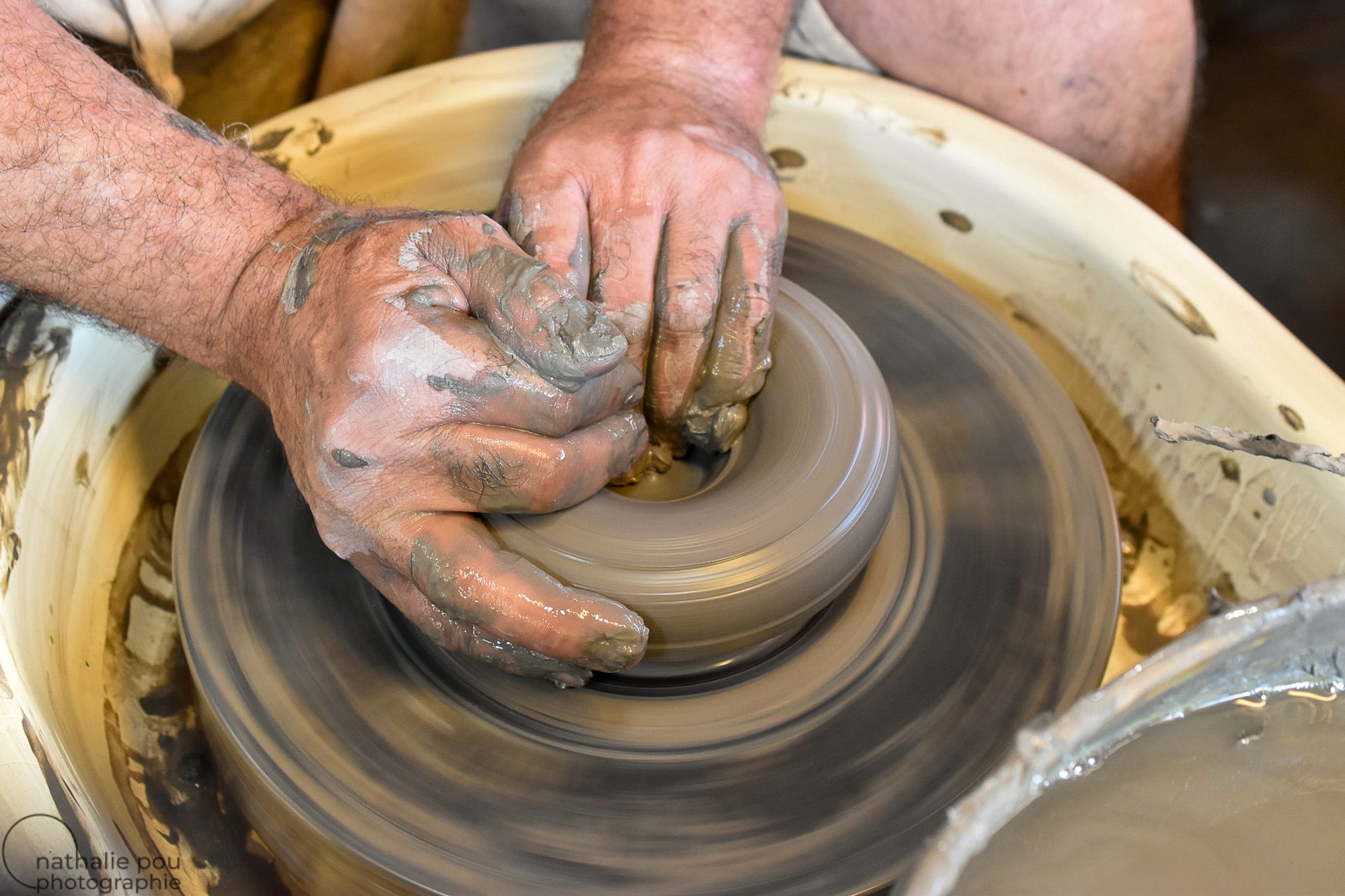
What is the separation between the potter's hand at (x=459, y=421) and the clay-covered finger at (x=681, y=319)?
0.08 metres

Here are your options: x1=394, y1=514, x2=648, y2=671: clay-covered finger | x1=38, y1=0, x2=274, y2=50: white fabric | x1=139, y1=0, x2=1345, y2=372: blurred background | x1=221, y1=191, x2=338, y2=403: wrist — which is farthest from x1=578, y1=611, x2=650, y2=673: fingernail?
x1=139, y1=0, x2=1345, y2=372: blurred background

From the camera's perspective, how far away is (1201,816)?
1.84ft

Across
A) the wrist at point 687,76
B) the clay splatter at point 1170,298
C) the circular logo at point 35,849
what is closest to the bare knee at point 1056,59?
the wrist at point 687,76

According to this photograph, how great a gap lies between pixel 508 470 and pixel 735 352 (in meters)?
0.24

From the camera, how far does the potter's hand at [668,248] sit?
85cm

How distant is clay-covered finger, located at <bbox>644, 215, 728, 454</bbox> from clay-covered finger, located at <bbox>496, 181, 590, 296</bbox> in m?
0.07

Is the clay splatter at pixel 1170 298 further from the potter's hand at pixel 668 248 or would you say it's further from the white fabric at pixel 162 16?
the white fabric at pixel 162 16

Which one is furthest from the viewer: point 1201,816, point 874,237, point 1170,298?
point 874,237

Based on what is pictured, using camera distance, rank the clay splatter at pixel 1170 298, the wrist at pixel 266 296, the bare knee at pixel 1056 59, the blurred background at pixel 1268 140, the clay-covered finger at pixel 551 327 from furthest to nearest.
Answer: the blurred background at pixel 1268 140
the bare knee at pixel 1056 59
the clay splatter at pixel 1170 298
the wrist at pixel 266 296
the clay-covered finger at pixel 551 327

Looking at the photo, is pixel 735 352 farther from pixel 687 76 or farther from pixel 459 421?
pixel 687 76

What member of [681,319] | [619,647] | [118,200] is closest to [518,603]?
[619,647]

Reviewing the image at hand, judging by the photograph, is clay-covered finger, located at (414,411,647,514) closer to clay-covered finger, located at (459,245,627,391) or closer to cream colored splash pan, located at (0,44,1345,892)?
clay-covered finger, located at (459,245,627,391)

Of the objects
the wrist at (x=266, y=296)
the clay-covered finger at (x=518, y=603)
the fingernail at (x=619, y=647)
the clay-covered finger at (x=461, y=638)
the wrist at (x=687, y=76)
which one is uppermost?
the wrist at (x=687, y=76)

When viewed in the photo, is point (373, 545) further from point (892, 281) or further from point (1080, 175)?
point (1080, 175)
